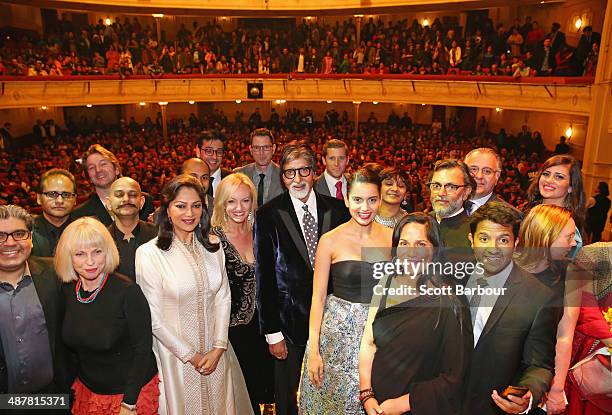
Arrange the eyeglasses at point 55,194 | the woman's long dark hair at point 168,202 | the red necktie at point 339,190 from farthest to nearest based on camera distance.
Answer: the red necktie at point 339,190
the eyeglasses at point 55,194
the woman's long dark hair at point 168,202

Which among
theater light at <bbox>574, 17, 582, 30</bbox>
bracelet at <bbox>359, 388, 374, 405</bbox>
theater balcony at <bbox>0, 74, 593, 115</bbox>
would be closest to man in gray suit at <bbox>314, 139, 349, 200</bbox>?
bracelet at <bbox>359, 388, 374, 405</bbox>

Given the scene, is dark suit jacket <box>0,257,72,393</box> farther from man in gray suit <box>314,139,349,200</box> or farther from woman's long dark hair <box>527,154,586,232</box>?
woman's long dark hair <box>527,154,586,232</box>

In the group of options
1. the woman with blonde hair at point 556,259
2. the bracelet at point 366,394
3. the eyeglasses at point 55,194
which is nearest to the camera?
the woman with blonde hair at point 556,259

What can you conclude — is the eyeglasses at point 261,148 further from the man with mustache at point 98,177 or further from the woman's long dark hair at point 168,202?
the woman's long dark hair at point 168,202

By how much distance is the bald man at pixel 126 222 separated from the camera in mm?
3131

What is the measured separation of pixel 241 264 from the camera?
3.20 metres

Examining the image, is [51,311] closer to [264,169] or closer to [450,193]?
[450,193]

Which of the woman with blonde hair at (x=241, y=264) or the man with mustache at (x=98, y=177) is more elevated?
the man with mustache at (x=98, y=177)

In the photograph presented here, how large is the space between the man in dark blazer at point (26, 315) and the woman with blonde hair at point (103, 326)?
107mm

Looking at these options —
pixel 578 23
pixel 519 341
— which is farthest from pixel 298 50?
pixel 519 341

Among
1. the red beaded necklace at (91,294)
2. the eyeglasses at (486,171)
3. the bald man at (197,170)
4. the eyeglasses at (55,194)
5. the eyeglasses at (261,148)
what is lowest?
the red beaded necklace at (91,294)

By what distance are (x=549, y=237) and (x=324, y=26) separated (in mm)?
19696

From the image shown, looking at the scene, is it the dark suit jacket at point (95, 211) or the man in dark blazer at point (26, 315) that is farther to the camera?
the dark suit jacket at point (95, 211)

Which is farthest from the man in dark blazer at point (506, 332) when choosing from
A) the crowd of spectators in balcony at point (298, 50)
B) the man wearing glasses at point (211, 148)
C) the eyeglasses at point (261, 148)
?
the crowd of spectators in balcony at point (298, 50)
